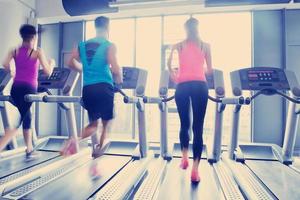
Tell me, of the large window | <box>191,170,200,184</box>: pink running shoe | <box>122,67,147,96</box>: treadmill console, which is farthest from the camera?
the large window

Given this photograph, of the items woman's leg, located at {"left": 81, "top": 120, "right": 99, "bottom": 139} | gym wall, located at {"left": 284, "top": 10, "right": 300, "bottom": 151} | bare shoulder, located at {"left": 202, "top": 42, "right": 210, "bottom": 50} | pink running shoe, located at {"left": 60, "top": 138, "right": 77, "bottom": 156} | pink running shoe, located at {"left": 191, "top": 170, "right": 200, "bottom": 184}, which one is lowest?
pink running shoe, located at {"left": 191, "top": 170, "right": 200, "bottom": 184}

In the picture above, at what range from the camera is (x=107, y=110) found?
2217 mm

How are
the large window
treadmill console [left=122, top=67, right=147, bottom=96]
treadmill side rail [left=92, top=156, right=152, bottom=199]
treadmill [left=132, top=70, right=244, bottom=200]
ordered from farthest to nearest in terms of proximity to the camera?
1. the large window
2. treadmill console [left=122, top=67, right=147, bottom=96]
3. treadmill [left=132, top=70, right=244, bottom=200]
4. treadmill side rail [left=92, top=156, right=152, bottom=199]

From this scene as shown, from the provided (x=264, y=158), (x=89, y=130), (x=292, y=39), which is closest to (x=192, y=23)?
(x=89, y=130)

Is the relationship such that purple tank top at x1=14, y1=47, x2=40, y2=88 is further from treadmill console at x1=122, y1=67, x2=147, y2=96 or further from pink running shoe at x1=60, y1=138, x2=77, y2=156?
treadmill console at x1=122, y1=67, x2=147, y2=96

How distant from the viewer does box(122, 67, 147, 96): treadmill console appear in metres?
2.95

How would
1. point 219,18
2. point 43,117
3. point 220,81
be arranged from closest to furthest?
point 220,81 < point 219,18 < point 43,117

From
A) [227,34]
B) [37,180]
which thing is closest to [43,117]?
[37,180]

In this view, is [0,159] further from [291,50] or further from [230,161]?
[291,50]

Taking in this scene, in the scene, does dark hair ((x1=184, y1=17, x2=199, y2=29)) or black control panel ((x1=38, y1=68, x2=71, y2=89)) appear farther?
black control panel ((x1=38, y1=68, x2=71, y2=89))

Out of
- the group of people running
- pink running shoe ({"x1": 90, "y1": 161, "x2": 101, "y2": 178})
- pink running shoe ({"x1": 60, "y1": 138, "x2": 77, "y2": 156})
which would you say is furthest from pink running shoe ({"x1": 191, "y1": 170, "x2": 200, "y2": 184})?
pink running shoe ({"x1": 60, "y1": 138, "x2": 77, "y2": 156})

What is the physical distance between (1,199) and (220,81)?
235cm

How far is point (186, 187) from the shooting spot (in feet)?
→ 7.05

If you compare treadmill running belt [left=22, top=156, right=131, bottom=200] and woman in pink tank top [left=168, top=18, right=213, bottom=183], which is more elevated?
woman in pink tank top [left=168, top=18, right=213, bottom=183]
